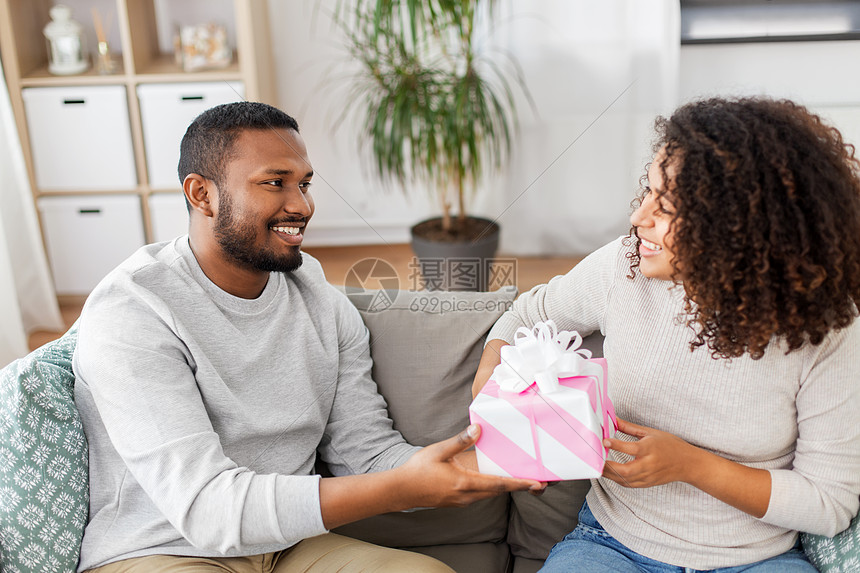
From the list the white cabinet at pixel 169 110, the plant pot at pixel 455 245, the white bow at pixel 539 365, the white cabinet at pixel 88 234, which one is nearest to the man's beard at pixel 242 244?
the white bow at pixel 539 365

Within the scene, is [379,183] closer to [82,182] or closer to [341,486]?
[82,182]

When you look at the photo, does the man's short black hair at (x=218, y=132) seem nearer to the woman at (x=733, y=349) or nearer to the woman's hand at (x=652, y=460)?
the woman at (x=733, y=349)

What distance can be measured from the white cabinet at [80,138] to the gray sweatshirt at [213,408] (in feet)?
5.60

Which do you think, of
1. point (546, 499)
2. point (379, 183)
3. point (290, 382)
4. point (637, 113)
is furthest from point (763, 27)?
point (290, 382)

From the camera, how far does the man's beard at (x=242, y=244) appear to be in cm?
108

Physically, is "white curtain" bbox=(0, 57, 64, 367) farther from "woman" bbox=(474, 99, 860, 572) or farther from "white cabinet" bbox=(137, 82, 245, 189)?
"woman" bbox=(474, 99, 860, 572)

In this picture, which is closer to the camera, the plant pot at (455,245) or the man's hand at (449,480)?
the man's hand at (449,480)

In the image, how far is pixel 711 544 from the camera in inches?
39.0

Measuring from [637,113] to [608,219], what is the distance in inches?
17.0

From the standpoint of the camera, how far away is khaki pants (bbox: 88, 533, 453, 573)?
100 cm

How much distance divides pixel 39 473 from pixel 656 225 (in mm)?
854

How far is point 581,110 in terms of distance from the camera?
9.91 ft

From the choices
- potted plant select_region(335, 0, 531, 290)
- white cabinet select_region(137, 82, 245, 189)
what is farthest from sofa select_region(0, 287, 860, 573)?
white cabinet select_region(137, 82, 245, 189)

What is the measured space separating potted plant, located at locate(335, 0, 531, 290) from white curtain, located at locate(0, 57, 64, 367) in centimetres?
112
